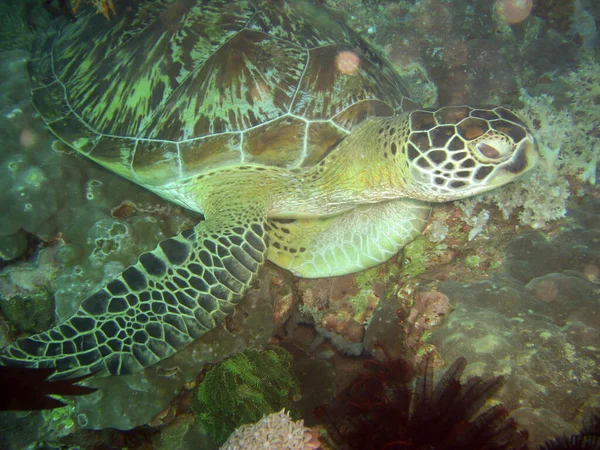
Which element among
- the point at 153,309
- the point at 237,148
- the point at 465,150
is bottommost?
the point at 153,309

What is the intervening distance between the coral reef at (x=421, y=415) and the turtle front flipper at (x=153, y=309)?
0.97m

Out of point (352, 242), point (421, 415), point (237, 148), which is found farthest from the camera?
point (352, 242)

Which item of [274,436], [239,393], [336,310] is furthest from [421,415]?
[336,310]

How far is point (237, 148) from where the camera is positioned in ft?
7.87

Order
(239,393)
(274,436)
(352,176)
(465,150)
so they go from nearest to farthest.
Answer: (274,436), (465,150), (239,393), (352,176)

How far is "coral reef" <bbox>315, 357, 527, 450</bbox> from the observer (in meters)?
1.55

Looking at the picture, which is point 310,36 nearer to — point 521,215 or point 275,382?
point 521,215

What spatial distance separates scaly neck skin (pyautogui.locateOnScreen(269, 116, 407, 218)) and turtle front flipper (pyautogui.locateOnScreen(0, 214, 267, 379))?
607 millimetres

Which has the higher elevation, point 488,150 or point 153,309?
point 488,150

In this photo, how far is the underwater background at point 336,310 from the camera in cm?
180

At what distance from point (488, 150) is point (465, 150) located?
126mm

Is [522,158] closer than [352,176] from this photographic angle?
Yes

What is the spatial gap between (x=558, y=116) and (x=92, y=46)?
428 centimetres

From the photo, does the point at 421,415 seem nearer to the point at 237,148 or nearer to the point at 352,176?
the point at 352,176
